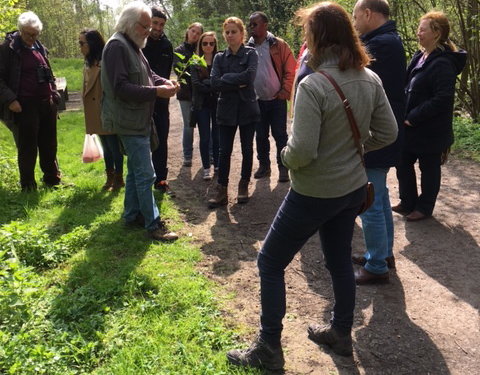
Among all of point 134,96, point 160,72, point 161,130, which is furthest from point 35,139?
point 134,96

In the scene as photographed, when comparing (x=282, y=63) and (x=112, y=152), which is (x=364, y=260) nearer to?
(x=282, y=63)

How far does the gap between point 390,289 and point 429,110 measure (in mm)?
1902

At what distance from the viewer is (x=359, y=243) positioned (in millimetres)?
4457

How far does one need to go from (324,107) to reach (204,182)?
14.3ft

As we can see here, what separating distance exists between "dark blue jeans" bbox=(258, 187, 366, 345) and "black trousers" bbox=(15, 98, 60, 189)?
4305 millimetres

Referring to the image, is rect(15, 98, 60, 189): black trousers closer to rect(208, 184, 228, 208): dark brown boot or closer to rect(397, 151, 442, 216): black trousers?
rect(208, 184, 228, 208): dark brown boot

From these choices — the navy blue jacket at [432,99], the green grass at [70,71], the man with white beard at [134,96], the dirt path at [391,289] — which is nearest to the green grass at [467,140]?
the dirt path at [391,289]

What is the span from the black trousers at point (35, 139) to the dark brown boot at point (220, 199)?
2.34 m

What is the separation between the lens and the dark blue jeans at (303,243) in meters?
2.46

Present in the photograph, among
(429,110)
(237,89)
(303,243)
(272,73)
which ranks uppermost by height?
(272,73)

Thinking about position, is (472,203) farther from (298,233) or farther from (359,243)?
(298,233)

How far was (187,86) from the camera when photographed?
6.91 metres

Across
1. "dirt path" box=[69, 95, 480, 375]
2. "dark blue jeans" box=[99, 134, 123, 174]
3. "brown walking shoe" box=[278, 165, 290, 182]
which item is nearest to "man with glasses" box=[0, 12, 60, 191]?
"dark blue jeans" box=[99, 134, 123, 174]

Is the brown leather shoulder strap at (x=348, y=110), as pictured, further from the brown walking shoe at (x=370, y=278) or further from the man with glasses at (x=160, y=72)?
the man with glasses at (x=160, y=72)
